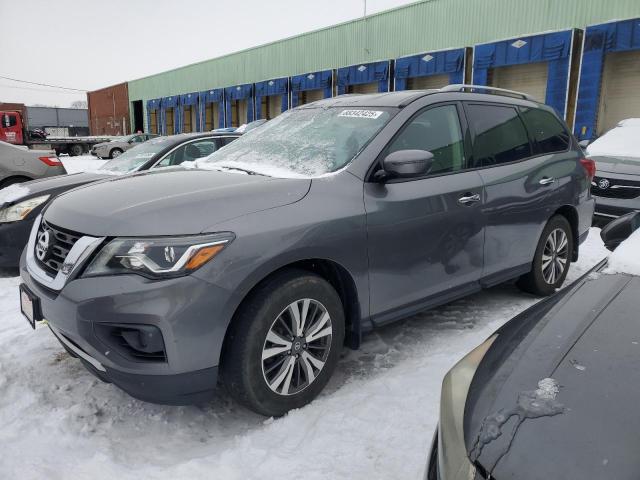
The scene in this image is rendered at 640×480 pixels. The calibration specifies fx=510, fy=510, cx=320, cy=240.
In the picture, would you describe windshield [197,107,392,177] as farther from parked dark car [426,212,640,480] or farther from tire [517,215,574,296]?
tire [517,215,574,296]

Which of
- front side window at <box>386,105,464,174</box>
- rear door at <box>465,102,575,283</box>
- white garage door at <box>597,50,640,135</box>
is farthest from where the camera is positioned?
white garage door at <box>597,50,640,135</box>

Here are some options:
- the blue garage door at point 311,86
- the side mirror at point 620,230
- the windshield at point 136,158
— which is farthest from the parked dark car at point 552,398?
the blue garage door at point 311,86

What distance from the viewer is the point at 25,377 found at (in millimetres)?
2986

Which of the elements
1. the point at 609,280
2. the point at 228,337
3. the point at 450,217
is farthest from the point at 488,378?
the point at 450,217

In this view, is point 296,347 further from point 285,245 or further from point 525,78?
point 525,78

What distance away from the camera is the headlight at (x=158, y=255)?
7.18 feet

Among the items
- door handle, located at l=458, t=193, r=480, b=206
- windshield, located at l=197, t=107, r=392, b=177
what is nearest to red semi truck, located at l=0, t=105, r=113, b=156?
windshield, located at l=197, t=107, r=392, b=177

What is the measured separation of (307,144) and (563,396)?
222cm

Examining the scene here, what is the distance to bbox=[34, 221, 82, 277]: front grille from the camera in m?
2.46

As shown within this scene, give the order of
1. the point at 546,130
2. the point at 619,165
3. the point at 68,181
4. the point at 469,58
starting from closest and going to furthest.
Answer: the point at 546,130
the point at 68,181
the point at 619,165
the point at 469,58

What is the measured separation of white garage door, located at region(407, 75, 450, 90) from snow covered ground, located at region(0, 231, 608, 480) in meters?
17.8

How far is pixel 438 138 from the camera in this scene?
11.1 feet

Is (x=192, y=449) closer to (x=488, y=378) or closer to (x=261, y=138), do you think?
(x=488, y=378)

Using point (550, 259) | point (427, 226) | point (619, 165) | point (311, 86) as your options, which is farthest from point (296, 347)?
point (311, 86)
